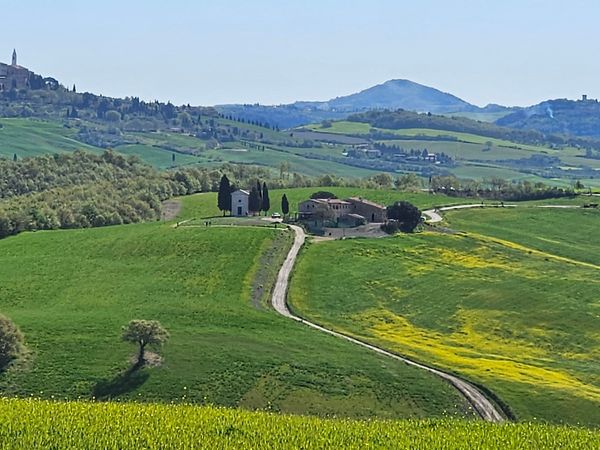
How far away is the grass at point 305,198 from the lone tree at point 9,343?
90.0 m

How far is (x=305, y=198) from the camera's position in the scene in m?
178

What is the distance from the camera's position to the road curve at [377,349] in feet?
220

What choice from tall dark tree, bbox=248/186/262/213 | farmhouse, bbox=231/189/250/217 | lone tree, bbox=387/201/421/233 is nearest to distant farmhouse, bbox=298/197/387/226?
lone tree, bbox=387/201/421/233

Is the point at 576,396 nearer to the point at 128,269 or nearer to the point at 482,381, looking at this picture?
the point at 482,381

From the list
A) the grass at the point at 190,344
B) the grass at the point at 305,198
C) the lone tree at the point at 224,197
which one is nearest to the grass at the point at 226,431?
the grass at the point at 190,344

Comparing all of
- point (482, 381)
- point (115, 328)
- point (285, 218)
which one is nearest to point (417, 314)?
point (482, 381)

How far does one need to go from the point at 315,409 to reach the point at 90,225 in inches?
4052

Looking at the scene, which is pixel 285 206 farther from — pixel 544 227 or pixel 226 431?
pixel 226 431

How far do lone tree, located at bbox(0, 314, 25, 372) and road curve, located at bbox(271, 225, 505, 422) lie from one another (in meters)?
29.8

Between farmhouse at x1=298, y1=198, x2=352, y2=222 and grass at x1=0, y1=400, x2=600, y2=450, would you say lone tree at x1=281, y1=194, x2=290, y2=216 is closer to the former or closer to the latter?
farmhouse at x1=298, y1=198, x2=352, y2=222

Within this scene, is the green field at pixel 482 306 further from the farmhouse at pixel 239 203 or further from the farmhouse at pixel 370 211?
the farmhouse at pixel 239 203

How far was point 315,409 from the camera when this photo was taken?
66438 mm

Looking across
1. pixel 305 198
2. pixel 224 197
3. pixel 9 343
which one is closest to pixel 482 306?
pixel 9 343

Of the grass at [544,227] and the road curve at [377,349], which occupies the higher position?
the grass at [544,227]
